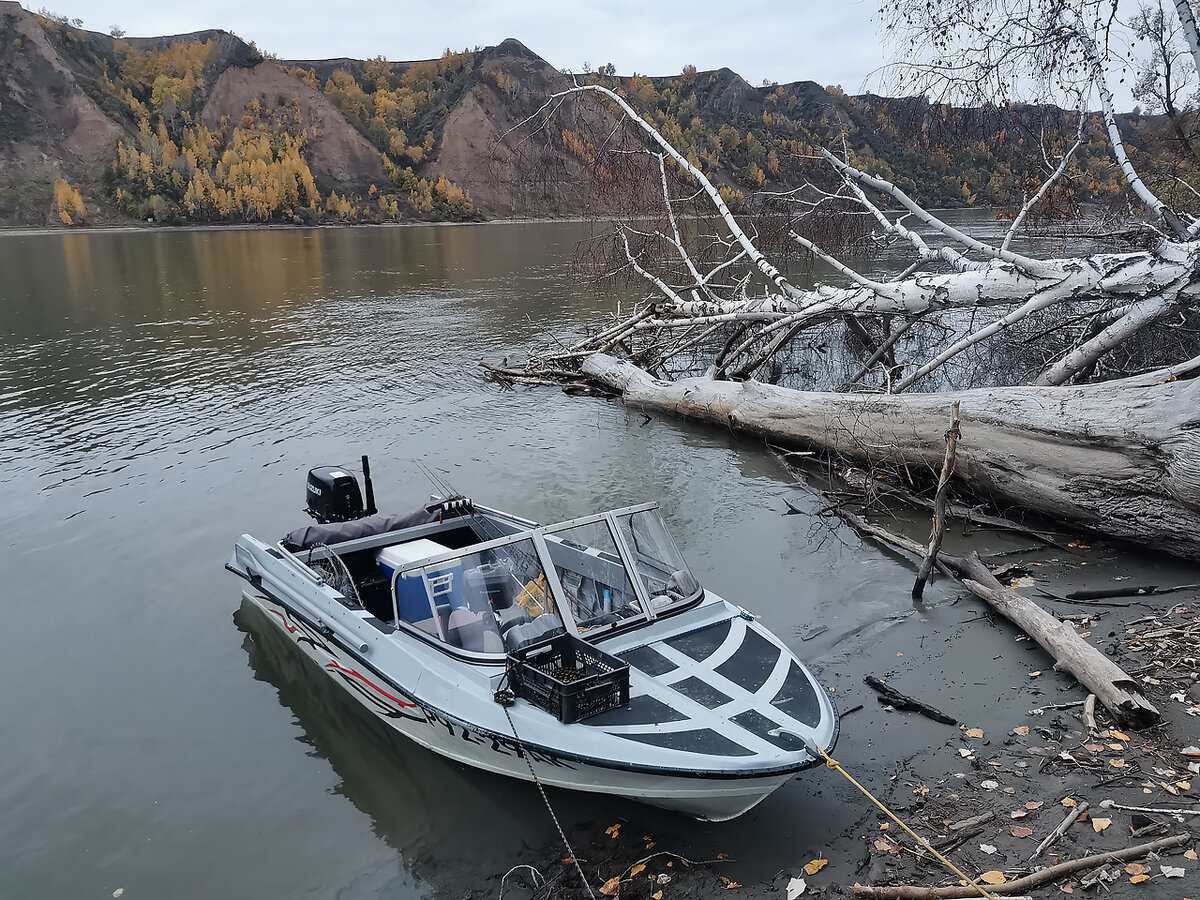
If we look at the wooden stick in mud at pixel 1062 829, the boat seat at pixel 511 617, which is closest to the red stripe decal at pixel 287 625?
the boat seat at pixel 511 617

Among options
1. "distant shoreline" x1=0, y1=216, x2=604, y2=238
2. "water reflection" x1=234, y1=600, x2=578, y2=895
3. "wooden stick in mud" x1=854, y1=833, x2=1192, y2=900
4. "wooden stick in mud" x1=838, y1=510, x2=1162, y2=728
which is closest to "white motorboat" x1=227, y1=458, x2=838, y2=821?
"water reflection" x1=234, y1=600, x2=578, y2=895

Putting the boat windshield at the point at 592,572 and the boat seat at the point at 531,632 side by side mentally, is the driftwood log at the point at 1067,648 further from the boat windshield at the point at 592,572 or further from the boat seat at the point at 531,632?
the boat seat at the point at 531,632

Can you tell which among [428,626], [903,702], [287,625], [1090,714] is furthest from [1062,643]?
[287,625]

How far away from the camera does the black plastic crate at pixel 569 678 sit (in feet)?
18.1

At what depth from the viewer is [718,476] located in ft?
44.8

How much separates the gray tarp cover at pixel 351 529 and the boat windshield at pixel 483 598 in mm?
1929

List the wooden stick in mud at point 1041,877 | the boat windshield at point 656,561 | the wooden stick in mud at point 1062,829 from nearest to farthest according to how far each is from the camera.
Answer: the wooden stick in mud at point 1041,877 < the wooden stick in mud at point 1062,829 < the boat windshield at point 656,561

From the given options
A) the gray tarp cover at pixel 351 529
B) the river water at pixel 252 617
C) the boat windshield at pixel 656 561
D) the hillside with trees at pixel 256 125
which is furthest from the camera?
the hillside with trees at pixel 256 125

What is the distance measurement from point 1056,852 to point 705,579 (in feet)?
17.8

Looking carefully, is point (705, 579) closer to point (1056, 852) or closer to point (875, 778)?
Result: point (875, 778)

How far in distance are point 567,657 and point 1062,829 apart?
3231 millimetres

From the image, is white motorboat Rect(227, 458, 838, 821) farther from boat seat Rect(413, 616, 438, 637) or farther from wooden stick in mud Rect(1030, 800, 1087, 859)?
wooden stick in mud Rect(1030, 800, 1087, 859)

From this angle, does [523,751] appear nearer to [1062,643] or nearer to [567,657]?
[567,657]

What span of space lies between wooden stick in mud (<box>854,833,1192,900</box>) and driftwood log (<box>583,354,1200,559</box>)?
540 centimetres
